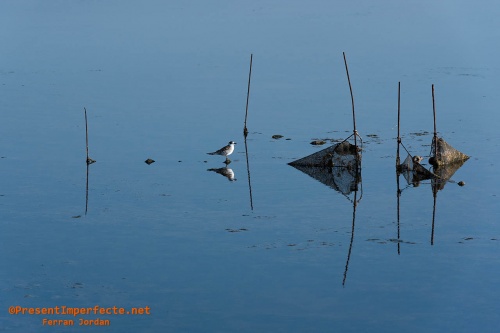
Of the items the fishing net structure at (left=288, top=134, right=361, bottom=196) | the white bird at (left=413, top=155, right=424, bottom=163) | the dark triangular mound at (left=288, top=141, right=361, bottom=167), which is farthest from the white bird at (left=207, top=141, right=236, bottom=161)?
the white bird at (left=413, top=155, right=424, bottom=163)

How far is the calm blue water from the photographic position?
1059 centimetres

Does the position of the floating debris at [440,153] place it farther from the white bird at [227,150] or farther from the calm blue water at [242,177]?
the white bird at [227,150]

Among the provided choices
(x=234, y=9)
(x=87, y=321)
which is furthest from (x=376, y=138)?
(x=234, y=9)

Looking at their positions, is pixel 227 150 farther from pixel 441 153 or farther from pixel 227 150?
pixel 441 153

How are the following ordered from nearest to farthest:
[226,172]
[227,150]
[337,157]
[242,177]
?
[242,177] → [337,157] → [226,172] → [227,150]

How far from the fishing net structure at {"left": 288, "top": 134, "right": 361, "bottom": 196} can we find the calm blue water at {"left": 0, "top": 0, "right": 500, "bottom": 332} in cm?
28

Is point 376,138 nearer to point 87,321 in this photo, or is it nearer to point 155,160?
point 155,160

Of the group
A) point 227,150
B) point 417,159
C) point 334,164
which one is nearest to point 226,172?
point 227,150

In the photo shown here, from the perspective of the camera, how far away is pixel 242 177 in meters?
15.5

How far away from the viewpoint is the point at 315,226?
13.1 meters

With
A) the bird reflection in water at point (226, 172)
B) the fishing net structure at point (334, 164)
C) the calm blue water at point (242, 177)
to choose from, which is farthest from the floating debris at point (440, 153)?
the bird reflection in water at point (226, 172)

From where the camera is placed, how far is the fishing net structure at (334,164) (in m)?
15.4

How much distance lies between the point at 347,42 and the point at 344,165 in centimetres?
1055

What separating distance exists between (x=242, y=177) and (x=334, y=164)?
155 centimetres
